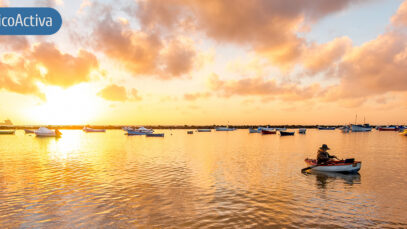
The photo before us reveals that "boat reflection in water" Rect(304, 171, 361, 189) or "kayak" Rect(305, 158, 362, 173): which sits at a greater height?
"kayak" Rect(305, 158, 362, 173)

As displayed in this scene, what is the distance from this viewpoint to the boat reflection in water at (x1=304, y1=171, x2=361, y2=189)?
21423 millimetres

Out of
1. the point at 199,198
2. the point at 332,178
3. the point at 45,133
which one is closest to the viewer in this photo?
the point at 199,198

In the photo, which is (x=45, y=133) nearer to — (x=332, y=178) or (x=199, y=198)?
(x=199, y=198)

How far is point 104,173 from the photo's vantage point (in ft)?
82.0

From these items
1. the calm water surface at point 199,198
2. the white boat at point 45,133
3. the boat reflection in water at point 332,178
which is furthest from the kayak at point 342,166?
the white boat at point 45,133

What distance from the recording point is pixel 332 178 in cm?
2364

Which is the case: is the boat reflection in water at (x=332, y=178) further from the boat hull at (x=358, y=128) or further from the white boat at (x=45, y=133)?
the boat hull at (x=358, y=128)

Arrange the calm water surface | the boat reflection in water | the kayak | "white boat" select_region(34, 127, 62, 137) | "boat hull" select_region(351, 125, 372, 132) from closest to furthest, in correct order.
Result: the calm water surface → the boat reflection in water → the kayak → "white boat" select_region(34, 127, 62, 137) → "boat hull" select_region(351, 125, 372, 132)

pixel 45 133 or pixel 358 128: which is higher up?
pixel 358 128

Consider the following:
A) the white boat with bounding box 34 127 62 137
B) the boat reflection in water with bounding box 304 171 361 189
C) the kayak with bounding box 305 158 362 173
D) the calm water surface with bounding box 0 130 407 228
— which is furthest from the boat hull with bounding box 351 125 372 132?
the white boat with bounding box 34 127 62 137

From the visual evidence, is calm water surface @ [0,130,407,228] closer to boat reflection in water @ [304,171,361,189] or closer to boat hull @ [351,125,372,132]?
boat reflection in water @ [304,171,361,189]

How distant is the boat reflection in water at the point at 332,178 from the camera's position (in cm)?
2142

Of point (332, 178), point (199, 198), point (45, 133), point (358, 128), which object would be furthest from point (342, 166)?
point (358, 128)

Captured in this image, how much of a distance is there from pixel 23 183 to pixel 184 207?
50.4 ft
